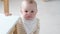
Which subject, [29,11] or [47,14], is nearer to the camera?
[29,11]

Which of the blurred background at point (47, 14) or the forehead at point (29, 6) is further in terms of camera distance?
the blurred background at point (47, 14)

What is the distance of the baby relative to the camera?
0.80 m

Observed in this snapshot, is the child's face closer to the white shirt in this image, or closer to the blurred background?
the white shirt

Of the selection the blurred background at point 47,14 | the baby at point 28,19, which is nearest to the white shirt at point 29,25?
the baby at point 28,19

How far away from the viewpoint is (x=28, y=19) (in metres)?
0.83

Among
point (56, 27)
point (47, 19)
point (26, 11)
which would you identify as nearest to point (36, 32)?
point (26, 11)

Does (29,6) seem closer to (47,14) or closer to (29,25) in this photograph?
(29,25)

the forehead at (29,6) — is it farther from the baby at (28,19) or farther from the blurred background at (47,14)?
the blurred background at (47,14)

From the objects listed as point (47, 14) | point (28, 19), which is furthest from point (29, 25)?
point (47, 14)

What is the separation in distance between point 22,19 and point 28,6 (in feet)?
0.29

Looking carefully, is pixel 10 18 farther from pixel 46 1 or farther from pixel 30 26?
pixel 46 1

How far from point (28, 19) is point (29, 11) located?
0.05m

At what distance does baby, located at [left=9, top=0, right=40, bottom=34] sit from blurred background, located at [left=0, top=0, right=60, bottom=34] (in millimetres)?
756

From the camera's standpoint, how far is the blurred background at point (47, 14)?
5.43 ft
